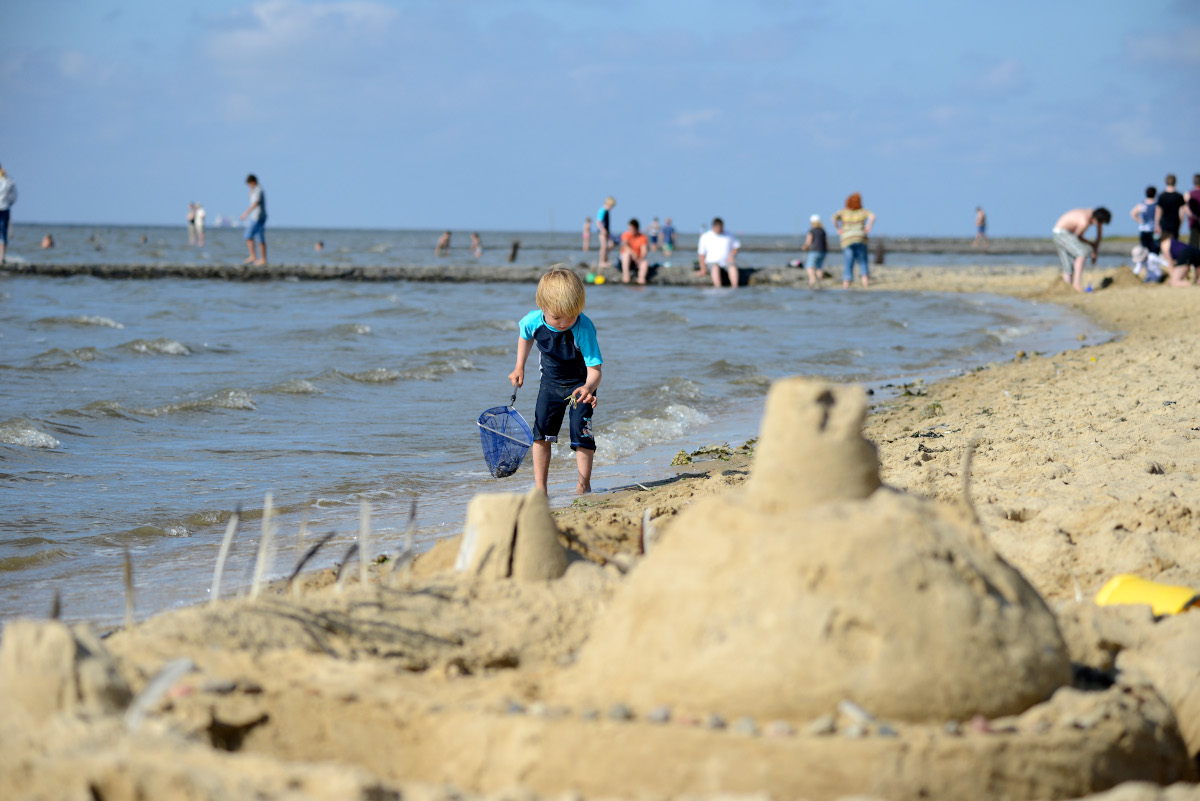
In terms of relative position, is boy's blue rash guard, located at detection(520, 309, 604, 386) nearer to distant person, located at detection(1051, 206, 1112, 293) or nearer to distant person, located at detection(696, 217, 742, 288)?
distant person, located at detection(1051, 206, 1112, 293)

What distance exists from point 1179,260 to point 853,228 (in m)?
5.86

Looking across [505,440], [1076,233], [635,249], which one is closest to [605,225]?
[635,249]

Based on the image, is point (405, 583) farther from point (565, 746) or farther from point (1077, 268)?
point (1077, 268)

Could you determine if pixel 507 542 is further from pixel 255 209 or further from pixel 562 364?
pixel 255 209

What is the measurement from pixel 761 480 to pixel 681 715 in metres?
0.67

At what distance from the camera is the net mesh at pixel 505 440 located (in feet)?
21.4

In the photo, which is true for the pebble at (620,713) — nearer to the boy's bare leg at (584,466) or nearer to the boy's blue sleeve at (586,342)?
the boy's blue sleeve at (586,342)

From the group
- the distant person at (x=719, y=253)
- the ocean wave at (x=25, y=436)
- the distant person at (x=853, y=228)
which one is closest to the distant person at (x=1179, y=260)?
the distant person at (x=853, y=228)

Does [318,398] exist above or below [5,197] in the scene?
below

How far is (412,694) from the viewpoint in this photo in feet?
8.46

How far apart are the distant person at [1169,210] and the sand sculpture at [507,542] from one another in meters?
17.2

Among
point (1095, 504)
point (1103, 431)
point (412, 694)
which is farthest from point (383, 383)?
point (412, 694)

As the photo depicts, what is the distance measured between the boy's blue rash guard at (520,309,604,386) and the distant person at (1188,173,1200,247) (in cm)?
1575

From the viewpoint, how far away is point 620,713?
93.1 inches
